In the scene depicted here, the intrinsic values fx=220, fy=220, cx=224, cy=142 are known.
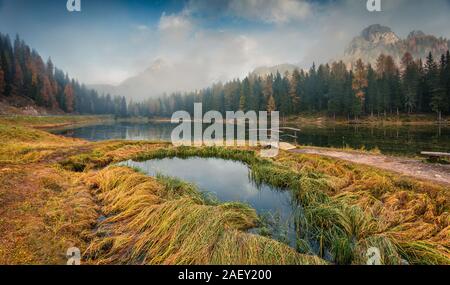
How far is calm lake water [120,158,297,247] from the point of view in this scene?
712 cm

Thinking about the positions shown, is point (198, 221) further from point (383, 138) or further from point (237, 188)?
point (383, 138)

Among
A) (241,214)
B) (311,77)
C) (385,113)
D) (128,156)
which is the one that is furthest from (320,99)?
(241,214)

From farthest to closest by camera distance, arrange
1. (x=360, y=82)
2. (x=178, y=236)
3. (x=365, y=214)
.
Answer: (x=360, y=82) → (x=365, y=214) → (x=178, y=236)

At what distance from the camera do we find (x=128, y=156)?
17.5 m

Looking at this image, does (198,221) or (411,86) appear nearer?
Result: (198,221)

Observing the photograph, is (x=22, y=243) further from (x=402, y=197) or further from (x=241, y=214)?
(x=402, y=197)

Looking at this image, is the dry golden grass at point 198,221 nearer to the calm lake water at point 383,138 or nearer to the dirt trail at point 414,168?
the dirt trail at point 414,168

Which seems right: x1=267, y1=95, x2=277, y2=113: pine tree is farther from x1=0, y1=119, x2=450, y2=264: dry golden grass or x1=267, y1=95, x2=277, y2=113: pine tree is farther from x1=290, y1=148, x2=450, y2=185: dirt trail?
x1=0, y1=119, x2=450, y2=264: dry golden grass

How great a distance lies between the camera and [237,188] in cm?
1085

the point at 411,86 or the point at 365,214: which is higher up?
the point at 411,86

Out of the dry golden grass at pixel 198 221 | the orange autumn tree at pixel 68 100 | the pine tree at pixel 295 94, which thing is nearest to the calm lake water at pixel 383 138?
the dry golden grass at pixel 198 221

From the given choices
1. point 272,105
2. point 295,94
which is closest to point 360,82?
point 295,94

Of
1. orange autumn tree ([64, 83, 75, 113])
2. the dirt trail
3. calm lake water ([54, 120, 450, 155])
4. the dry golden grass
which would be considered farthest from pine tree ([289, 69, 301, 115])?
orange autumn tree ([64, 83, 75, 113])

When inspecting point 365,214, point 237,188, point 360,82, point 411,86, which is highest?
point 360,82
